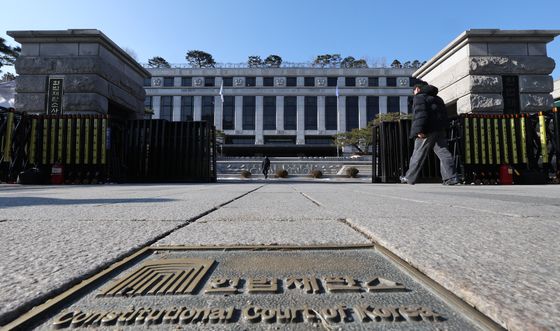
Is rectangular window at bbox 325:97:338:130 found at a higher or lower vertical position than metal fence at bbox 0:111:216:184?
higher

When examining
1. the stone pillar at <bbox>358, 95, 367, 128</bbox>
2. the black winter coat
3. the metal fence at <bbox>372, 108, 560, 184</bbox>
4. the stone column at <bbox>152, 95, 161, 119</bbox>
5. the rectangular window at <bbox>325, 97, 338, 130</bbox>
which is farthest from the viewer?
the stone column at <bbox>152, 95, 161, 119</bbox>

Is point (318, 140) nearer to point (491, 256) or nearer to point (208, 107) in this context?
point (208, 107)

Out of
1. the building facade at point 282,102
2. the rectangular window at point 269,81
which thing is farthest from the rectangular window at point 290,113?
the rectangular window at point 269,81

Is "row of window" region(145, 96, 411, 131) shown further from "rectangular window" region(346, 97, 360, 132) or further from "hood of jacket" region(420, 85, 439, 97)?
"hood of jacket" region(420, 85, 439, 97)

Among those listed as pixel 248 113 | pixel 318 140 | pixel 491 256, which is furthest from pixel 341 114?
pixel 491 256

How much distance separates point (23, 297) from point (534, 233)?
207 cm

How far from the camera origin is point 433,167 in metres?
10.9

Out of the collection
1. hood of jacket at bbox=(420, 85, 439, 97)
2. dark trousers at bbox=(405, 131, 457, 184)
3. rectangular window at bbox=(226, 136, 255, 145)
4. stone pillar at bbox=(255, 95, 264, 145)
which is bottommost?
dark trousers at bbox=(405, 131, 457, 184)

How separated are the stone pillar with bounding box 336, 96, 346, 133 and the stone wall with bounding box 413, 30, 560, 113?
4846 centimetres

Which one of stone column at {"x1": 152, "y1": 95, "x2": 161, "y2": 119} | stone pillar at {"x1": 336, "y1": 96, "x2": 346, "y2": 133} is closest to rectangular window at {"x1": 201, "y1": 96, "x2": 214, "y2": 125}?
stone column at {"x1": 152, "y1": 95, "x2": 161, "y2": 119}

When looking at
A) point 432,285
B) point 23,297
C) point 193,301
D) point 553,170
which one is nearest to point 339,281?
point 432,285

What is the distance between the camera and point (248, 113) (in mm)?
61156

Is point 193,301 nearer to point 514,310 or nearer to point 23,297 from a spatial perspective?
point 23,297

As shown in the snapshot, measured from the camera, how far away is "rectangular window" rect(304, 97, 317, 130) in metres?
60.4
